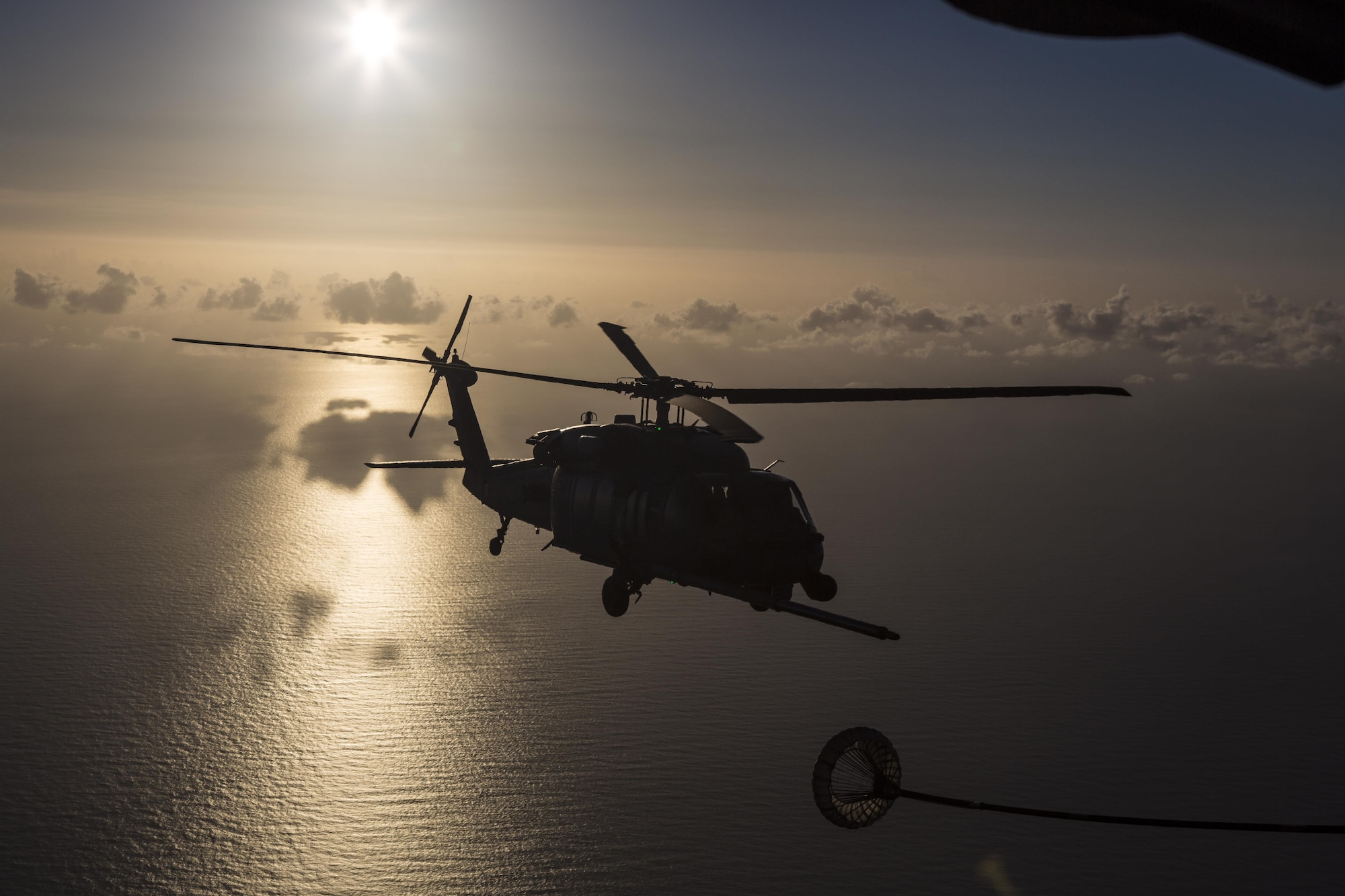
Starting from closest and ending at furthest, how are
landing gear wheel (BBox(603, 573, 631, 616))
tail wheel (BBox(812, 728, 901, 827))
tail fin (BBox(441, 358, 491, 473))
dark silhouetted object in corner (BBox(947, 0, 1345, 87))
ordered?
dark silhouetted object in corner (BBox(947, 0, 1345, 87)), tail wheel (BBox(812, 728, 901, 827)), landing gear wheel (BBox(603, 573, 631, 616)), tail fin (BBox(441, 358, 491, 473))

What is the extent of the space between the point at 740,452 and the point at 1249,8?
33667 mm

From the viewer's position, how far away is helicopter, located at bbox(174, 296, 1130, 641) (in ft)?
108

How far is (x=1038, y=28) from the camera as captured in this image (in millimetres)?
4418

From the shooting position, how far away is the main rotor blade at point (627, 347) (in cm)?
4034

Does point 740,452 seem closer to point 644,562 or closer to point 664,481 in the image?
point 664,481

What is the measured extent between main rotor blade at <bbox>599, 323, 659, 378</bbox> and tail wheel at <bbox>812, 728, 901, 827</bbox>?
75.6ft

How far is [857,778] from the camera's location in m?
19.6

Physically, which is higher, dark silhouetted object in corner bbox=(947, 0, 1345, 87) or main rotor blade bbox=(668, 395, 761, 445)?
dark silhouetted object in corner bbox=(947, 0, 1345, 87)

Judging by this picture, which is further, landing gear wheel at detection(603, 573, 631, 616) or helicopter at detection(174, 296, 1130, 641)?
landing gear wheel at detection(603, 573, 631, 616)

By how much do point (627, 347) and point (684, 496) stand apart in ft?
26.6

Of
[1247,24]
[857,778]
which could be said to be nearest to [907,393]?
[857,778]

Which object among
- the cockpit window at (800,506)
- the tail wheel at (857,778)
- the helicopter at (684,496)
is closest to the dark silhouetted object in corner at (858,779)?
the tail wheel at (857,778)

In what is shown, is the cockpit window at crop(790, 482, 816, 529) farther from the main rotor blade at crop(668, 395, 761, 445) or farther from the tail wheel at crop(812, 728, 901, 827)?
the tail wheel at crop(812, 728, 901, 827)

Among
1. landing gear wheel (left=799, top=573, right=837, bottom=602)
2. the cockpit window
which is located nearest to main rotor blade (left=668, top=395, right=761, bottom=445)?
the cockpit window
